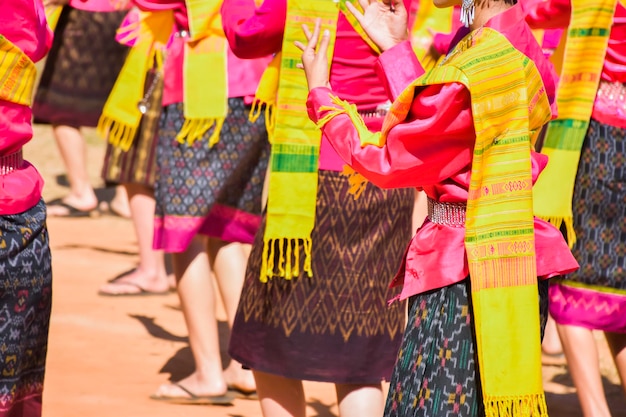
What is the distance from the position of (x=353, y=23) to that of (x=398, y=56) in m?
0.61

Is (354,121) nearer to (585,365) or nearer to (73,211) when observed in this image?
(585,365)

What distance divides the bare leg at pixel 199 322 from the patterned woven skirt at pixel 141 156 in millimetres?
1415

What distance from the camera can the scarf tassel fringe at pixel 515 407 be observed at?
2.81m

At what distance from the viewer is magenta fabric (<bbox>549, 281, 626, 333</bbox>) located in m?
→ 4.60

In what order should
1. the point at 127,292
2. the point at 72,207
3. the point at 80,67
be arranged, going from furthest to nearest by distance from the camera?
the point at 72,207 → the point at 80,67 → the point at 127,292

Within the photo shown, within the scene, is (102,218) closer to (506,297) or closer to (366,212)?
(366,212)

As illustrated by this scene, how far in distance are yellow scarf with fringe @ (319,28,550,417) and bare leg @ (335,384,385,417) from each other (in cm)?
120

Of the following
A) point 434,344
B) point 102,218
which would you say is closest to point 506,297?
point 434,344

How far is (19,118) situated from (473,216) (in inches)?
53.8

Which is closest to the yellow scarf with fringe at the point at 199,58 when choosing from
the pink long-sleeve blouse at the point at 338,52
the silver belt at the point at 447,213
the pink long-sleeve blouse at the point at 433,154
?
the pink long-sleeve blouse at the point at 338,52

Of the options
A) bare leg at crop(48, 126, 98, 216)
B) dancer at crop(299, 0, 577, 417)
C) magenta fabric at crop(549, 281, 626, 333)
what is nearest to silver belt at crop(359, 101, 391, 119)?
dancer at crop(299, 0, 577, 417)

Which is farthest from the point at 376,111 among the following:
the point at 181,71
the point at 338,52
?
the point at 181,71

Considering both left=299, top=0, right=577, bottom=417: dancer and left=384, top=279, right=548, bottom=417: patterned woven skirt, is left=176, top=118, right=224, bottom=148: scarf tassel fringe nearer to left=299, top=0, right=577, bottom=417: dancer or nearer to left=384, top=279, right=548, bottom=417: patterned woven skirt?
left=299, top=0, right=577, bottom=417: dancer

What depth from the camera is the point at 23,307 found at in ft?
11.5
